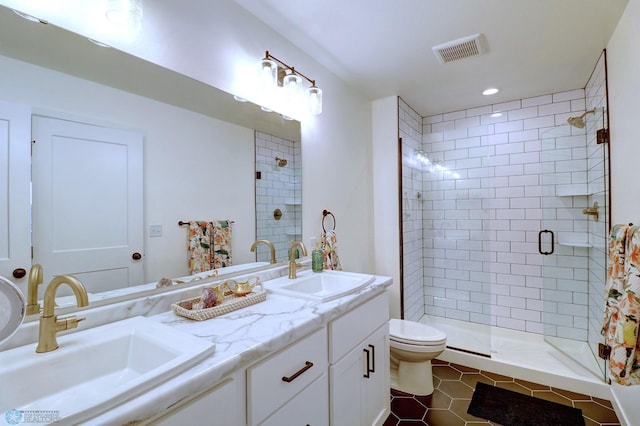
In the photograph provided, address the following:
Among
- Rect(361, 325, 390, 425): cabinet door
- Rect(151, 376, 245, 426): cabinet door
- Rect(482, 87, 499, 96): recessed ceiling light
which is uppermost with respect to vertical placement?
Rect(482, 87, 499, 96): recessed ceiling light

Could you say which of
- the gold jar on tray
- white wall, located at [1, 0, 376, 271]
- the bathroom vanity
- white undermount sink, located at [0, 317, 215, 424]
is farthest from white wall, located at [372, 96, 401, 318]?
white undermount sink, located at [0, 317, 215, 424]

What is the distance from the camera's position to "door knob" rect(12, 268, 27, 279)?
0.95 m

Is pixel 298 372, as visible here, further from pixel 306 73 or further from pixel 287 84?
pixel 306 73

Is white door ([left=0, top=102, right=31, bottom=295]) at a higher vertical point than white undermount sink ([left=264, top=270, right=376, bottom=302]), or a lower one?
higher

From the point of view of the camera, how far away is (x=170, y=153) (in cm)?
133

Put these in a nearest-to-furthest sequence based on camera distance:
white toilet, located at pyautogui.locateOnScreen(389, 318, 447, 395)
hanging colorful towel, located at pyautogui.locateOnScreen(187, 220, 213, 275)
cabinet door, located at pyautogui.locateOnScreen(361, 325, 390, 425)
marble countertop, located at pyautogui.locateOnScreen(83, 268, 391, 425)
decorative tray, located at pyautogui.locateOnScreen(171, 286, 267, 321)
→ marble countertop, located at pyautogui.locateOnScreen(83, 268, 391, 425) → decorative tray, located at pyautogui.locateOnScreen(171, 286, 267, 321) → hanging colorful towel, located at pyautogui.locateOnScreen(187, 220, 213, 275) → cabinet door, located at pyautogui.locateOnScreen(361, 325, 390, 425) → white toilet, located at pyautogui.locateOnScreen(389, 318, 447, 395)

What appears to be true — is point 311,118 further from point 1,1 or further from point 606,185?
point 606,185

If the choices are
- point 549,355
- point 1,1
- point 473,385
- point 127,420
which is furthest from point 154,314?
point 549,355

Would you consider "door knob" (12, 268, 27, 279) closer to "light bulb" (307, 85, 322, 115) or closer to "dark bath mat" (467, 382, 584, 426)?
"light bulb" (307, 85, 322, 115)

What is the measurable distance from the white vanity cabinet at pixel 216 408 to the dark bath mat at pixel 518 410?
72.2 inches

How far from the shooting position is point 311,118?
7.02 ft

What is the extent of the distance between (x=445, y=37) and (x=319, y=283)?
5.74 ft

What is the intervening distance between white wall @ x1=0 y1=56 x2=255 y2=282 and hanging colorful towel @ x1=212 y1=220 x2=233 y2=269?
39mm

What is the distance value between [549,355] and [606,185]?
4.92 ft
